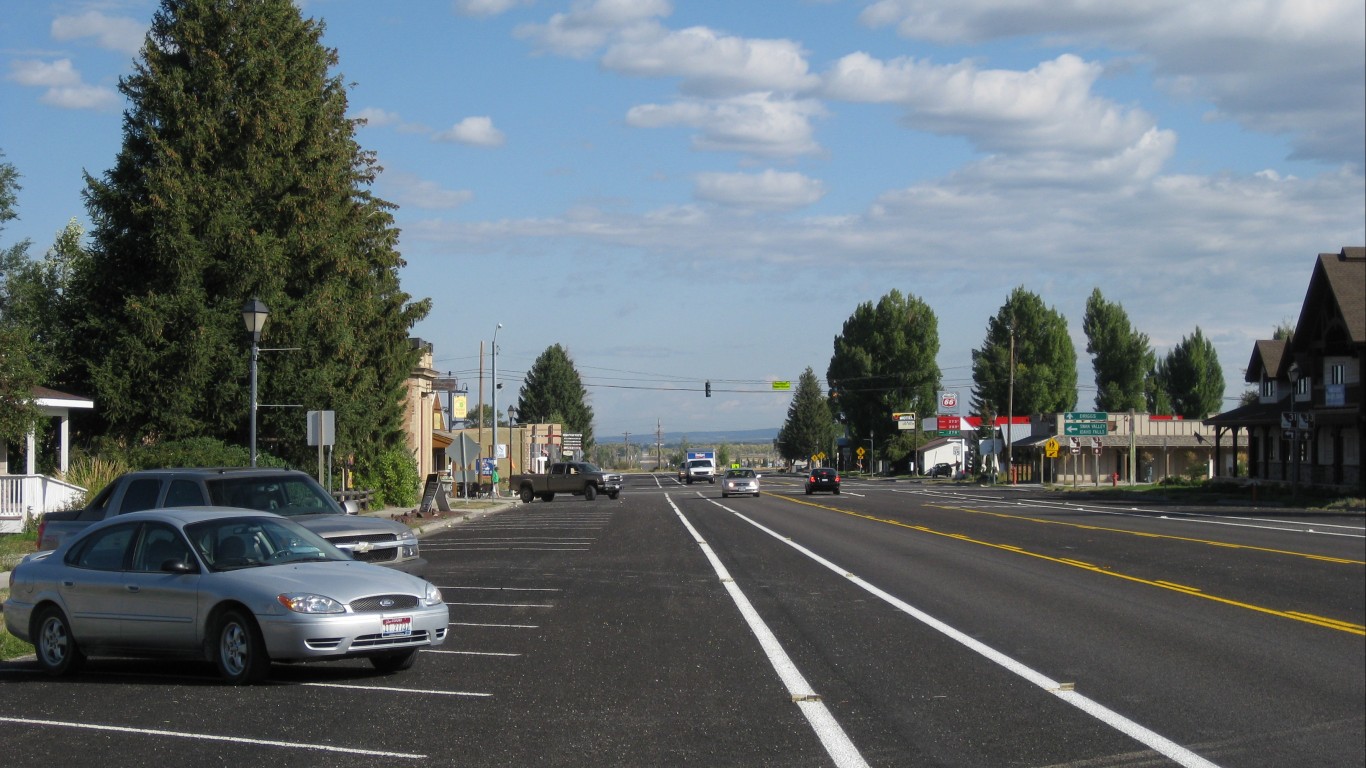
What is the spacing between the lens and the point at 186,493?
49.2 feet

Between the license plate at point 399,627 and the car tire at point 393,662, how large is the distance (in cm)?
46

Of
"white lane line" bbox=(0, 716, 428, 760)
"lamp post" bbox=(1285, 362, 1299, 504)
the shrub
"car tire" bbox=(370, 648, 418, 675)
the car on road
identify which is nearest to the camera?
"white lane line" bbox=(0, 716, 428, 760)

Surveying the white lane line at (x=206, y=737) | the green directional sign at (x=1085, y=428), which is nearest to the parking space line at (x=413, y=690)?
the white lane line at (x=206, y=737)

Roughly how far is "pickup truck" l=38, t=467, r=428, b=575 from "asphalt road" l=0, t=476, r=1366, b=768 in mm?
1295

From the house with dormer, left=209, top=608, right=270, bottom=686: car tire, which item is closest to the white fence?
left=209, top=608, right=270, bottom=686: car tire

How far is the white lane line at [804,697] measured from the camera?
26.9ft

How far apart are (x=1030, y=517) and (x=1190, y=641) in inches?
1072

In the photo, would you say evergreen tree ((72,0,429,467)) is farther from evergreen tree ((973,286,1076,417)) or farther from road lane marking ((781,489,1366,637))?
evergreen tree ((973,286,1076,417))

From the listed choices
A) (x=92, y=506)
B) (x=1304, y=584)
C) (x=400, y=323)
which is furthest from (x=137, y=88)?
(x=1304, y=584)

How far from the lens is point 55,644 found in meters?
11.4

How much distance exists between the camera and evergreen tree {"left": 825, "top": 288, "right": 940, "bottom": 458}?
402 feet

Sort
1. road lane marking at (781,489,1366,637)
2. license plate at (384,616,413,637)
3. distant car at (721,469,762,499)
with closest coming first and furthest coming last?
license plate at (384,616,413,637) < road lane marking at (781,489,1366,637) < distant car at (721,469,762,499)

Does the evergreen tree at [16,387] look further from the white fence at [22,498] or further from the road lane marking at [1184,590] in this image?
the road lane marking at [1184,590]

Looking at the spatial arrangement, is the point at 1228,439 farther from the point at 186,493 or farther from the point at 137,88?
the point at 186,493
